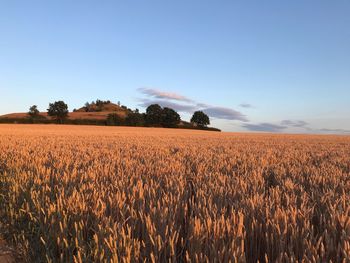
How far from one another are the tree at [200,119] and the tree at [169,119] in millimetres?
12899

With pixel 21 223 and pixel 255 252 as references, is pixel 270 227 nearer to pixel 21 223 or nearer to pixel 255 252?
pixel 255 252

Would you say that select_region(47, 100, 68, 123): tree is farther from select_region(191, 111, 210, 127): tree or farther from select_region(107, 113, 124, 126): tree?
select_region(191, 111, 210, 127): tree

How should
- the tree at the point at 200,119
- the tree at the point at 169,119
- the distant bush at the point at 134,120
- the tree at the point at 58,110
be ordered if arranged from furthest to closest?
the tree at the point at 200,119 → the tree at the point at 58,110 → the tree at the point at 169,119 → the distant bush at the point at 134,120

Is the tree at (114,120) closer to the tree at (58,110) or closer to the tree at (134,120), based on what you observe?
the tree at (134,120)


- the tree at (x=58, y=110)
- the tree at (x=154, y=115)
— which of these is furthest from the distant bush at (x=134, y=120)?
the tree at (x=58, y=110)

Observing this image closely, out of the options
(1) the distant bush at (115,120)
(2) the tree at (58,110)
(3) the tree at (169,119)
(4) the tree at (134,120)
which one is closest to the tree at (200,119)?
(3) the tree at (169,119)

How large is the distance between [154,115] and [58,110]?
29123mm

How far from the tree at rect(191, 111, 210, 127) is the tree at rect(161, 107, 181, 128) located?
12.9 metres

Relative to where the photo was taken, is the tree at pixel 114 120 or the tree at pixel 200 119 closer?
the tree at pixel 114 120

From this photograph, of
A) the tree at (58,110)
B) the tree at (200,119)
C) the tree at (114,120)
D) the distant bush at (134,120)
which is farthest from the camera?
the tree at (200,119)

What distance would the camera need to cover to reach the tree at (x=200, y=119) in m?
109

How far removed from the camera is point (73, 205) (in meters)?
3.10

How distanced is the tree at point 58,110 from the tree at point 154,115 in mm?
25090

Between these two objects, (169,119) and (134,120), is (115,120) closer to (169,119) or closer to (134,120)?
(134,120)
